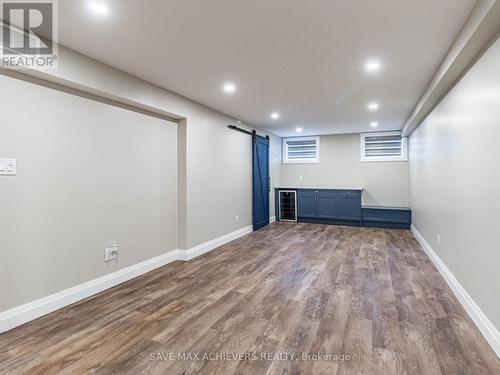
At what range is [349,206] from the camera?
21.8ft

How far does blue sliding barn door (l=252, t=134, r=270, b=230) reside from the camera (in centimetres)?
612

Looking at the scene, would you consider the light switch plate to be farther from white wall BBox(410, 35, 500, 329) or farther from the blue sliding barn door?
the blue sliding barn door

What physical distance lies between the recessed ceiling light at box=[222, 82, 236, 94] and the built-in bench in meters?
4.47

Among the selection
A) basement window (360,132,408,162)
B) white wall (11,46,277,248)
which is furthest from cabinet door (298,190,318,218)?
white wall (11,46,277,248)

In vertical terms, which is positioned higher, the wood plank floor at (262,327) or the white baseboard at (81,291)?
the white baseboard at (81,291)

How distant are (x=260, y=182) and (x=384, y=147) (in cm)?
321

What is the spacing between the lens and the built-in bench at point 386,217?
621 cm

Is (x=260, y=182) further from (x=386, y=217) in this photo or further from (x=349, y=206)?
(x=386, y=217)

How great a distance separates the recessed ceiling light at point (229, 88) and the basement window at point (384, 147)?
14.8ft

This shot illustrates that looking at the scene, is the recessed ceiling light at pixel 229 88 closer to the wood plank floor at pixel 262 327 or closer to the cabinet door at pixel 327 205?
the wood plank floor at pixel 262 327

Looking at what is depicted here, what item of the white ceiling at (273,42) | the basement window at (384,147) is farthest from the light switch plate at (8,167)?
the basement window at (384,147)

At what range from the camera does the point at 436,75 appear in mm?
3002

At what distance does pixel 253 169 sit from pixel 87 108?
368 cm

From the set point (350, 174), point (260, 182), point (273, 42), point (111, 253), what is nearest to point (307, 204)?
point (350, 174)
